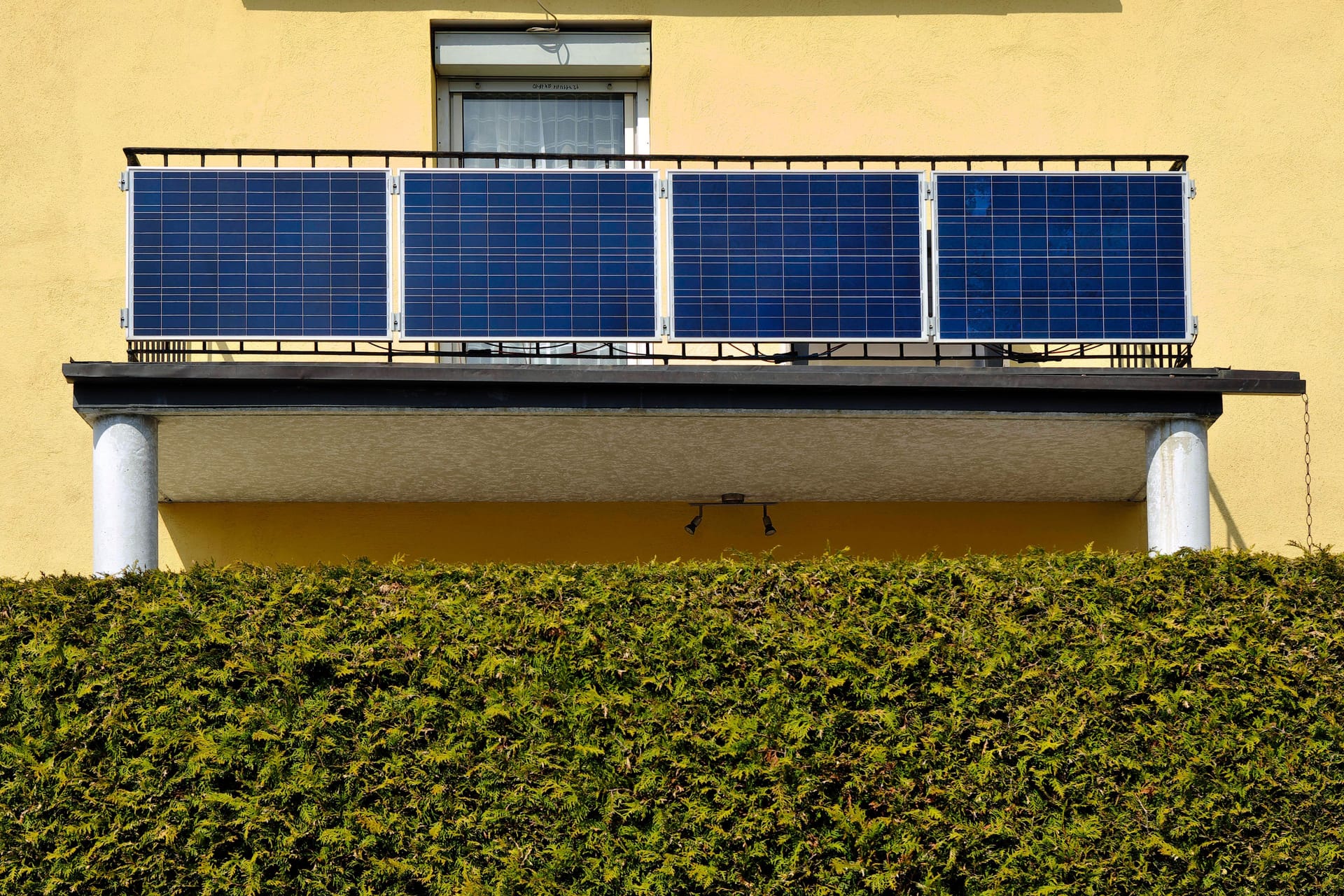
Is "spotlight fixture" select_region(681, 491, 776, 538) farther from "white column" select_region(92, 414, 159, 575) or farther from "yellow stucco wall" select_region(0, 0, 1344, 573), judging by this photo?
"white column" select_region(92, 414, 159, 575)

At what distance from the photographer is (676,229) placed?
800 cm

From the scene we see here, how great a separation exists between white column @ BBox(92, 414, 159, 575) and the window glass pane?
3.92 meters

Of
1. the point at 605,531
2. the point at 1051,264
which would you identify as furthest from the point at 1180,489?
the point at 605,531

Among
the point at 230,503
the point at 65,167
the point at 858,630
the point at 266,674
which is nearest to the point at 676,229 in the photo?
the point at 858,630

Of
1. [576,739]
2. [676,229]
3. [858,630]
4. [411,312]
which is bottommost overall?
[576,739]

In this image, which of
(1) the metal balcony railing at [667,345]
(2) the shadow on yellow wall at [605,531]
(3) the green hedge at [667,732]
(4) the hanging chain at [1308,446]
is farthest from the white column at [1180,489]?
(4) the hanging chain at [1308,446]

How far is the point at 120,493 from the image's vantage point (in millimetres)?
7648

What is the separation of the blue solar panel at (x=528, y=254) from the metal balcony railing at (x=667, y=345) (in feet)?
0.50

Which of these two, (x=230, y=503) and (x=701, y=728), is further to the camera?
(x=230, y=503)

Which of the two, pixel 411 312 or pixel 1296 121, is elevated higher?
pixel 1296 121

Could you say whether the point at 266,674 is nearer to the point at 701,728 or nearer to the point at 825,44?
the point at 701,728

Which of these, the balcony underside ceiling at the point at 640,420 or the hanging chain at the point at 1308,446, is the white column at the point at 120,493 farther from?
the hanging chain at the point at 1308,446

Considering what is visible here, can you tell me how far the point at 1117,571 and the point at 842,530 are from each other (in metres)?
3.24

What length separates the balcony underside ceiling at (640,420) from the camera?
7.63 m
